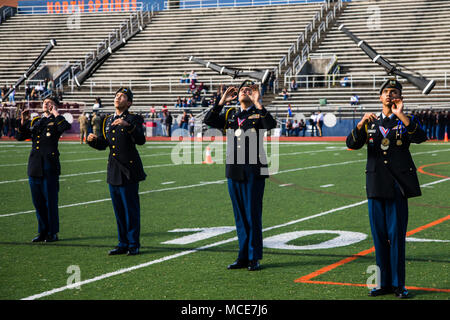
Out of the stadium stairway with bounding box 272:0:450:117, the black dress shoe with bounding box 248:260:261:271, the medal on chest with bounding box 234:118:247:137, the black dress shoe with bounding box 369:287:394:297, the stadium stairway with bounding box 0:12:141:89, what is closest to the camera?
the black dress shoe with bounding box 369:287:394:297

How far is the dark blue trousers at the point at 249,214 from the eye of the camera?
7012 millimetres

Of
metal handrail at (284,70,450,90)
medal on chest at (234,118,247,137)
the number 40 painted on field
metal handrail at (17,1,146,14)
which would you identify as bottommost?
the number 40 painted on field

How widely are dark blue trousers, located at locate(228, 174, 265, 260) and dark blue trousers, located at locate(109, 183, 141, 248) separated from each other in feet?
4.19

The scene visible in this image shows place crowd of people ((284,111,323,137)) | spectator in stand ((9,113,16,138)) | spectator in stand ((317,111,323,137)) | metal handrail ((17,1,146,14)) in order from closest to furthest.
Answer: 1. spectator in stand ((317,111,323,137))
2. crowd of people ((284,111,323,137))
3. spectator in stand ((9,113,16,138))
4. metal handrail ((17,1,146,14))

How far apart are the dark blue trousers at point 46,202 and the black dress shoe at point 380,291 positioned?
4292mm

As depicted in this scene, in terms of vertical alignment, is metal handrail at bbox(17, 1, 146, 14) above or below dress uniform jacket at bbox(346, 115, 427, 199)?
above

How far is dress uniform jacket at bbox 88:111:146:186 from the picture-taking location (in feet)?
25.6

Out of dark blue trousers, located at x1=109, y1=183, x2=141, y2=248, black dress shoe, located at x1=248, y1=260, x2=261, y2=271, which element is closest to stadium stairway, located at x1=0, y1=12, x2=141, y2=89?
dark blue trousers, located at x1=109, y1=183, x2=141, y2=248

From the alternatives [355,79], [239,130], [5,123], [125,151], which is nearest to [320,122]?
[355,79]

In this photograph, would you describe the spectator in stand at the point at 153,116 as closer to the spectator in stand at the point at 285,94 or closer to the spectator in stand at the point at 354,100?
the spectator in stand at the point at 285,94

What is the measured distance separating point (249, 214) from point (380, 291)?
1.61 metres

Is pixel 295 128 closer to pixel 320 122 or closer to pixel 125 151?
pixel 320 122

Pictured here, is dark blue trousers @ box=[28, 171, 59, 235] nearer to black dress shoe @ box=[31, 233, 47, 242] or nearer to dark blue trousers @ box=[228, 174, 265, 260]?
black dress shoe @ box=[31, 233, 47, 242]

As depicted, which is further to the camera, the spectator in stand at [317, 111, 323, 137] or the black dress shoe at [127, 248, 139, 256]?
the spectator in stand at [317, 111, 323, 137]
